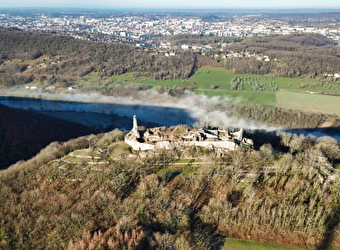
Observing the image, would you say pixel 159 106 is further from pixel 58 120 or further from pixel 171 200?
pixel 171 200

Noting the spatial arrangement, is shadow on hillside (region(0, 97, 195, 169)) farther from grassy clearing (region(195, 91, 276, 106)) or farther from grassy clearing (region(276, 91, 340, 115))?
grassy clearing (region(276, 91, 340, 115))

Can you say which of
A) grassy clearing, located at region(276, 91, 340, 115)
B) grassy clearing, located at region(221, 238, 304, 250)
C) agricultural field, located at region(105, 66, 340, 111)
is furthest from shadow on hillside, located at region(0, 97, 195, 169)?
grassy clearing, located at region(221, 238, 304, 250)

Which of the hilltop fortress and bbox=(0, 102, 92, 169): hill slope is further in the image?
bbox=(0, 102, 92, 169): hill slope

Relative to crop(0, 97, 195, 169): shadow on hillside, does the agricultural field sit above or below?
above

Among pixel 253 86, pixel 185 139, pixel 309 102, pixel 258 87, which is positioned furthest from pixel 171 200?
pixel 253 86

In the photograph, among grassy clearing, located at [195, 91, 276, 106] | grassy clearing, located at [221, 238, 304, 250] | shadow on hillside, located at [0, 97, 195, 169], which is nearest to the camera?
grassy clearing, located at [221, 238, 304, 250]

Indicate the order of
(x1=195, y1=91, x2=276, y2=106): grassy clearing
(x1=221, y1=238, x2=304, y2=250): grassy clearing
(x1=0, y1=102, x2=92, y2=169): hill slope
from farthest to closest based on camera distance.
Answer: (x1=195, y1=91, x2=276, y2=106): grassy clearing
(x1=0, y1=102, x2=92, y2=169): hill slope
(x1=221, y1=238, x2=304, y2=250): grassy clearing

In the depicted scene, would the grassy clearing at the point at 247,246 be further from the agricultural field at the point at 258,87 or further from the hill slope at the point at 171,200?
the agricultural field at the point at 258,87

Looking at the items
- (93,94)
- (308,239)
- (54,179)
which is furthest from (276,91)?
(54,179)
